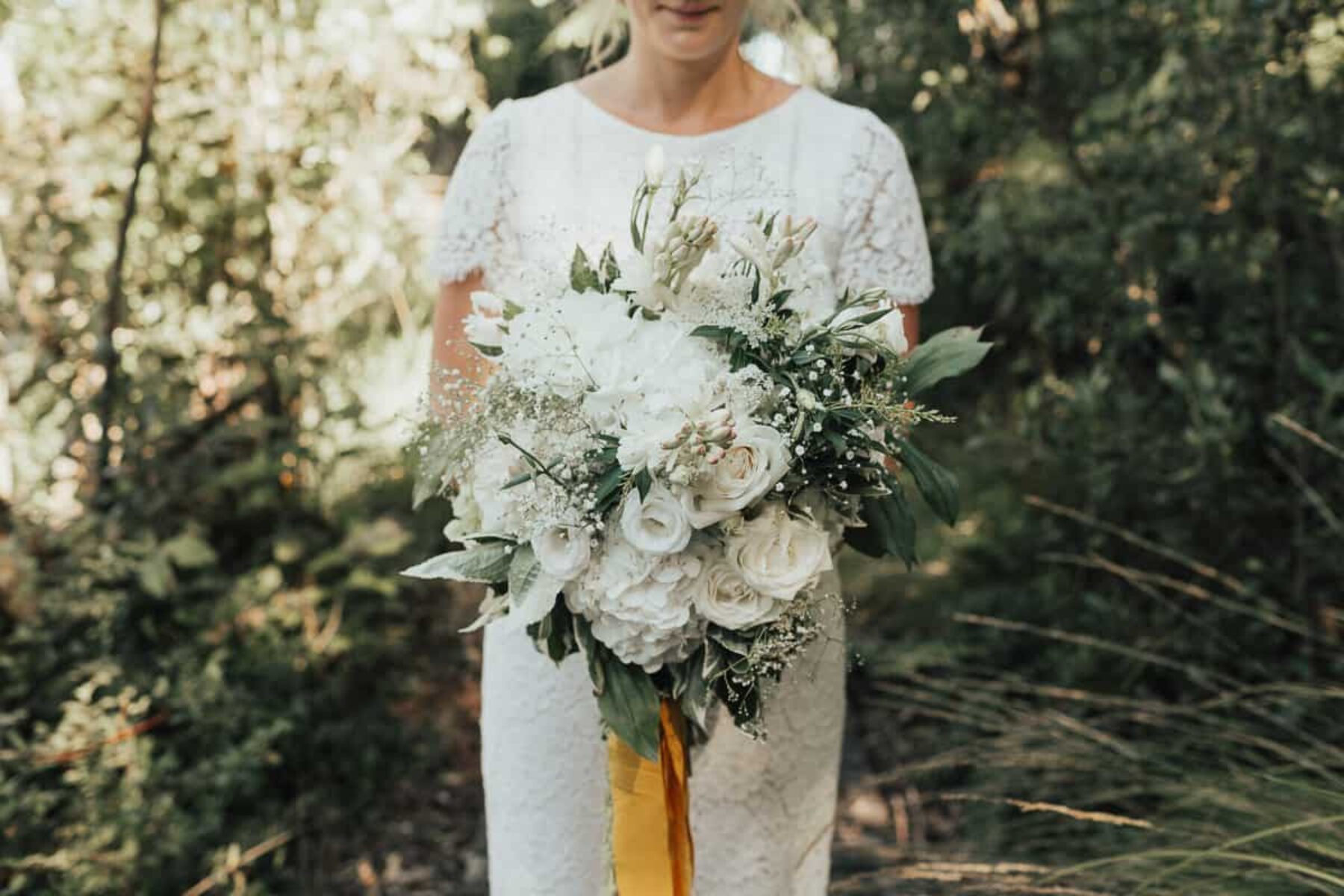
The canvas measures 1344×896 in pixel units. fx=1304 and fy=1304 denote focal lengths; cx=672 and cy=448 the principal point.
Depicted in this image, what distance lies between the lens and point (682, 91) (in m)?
2.30

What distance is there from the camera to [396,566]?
4.06 meters

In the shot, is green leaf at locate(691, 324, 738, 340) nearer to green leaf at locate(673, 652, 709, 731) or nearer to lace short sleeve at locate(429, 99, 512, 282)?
green leaf at locate(673, 652, 709, 731)

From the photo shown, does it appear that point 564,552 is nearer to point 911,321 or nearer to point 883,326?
point 883,326

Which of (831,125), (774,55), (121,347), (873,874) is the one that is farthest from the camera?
(121,347)

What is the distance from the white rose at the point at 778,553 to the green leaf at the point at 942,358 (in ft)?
0.99

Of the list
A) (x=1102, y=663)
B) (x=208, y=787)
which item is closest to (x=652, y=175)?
(x=208, y=787)

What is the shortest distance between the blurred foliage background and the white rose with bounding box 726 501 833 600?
4.36 feet

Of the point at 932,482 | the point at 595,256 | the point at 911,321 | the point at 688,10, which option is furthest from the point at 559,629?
the point at 688,10

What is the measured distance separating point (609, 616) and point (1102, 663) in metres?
2.39

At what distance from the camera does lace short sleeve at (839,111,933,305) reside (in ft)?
7.27

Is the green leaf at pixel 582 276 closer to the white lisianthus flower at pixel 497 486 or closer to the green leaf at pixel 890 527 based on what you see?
the white lisianthus flower at pixel 497 486

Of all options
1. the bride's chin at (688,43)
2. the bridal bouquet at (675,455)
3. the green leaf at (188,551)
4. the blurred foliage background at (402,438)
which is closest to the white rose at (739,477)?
the bridal bouquet at (675,455)

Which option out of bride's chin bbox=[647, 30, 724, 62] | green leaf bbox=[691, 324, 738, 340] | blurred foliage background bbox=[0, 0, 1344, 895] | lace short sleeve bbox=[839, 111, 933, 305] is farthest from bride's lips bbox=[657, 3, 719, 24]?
blurred foliage background bbox=[0, 0, 1344, 895]

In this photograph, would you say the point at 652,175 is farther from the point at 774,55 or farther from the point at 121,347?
the point at 121,347
